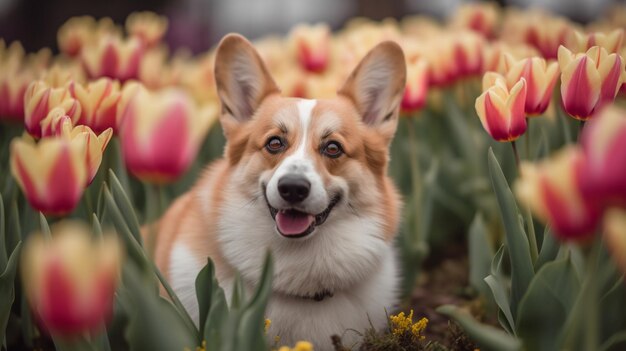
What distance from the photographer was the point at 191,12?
1358cm

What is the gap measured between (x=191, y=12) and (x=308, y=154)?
39.6 feet

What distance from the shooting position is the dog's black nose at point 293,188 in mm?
2146

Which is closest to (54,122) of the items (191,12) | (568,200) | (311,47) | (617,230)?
(568,200)

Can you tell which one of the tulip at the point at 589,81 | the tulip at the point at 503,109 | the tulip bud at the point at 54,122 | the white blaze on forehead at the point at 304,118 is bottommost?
the white blaze on forehead at the point at 304,118

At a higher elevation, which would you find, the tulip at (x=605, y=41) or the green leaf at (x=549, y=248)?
Result: the tulip at (x=605, y=41)

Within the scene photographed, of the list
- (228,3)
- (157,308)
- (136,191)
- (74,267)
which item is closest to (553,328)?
(157,308)

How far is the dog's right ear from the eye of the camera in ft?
8.54

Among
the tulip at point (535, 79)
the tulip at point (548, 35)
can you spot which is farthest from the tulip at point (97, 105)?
the tulip at point (548, 35)

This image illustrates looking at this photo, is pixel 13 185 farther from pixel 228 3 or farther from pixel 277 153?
pixel 228 3

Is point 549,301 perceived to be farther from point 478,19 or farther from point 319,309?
point 478,19

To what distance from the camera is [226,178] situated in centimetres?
258

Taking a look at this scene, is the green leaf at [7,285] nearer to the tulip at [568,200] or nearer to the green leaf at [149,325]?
the green leaf at [149,325]

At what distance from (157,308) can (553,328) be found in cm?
115

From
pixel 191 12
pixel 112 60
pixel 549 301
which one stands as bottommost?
pixel 191 12
